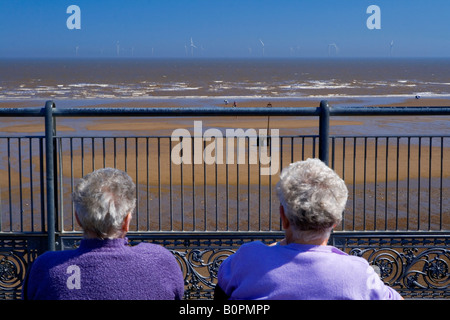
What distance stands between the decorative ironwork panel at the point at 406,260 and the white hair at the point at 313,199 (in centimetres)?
300

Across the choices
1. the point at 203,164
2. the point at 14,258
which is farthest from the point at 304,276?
the point at 203,164

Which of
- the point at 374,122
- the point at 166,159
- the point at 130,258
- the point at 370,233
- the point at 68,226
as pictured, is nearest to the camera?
the point at 130,258

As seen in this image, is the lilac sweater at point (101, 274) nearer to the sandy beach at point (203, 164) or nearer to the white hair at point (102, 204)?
the white hair at point (102, 204)

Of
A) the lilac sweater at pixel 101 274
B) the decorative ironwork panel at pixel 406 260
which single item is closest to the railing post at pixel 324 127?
the decorative ironwork panel at pixel 406 260

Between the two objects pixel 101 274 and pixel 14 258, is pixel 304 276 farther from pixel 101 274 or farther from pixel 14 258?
pixel 14 258

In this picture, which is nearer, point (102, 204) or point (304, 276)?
point (304, 276)

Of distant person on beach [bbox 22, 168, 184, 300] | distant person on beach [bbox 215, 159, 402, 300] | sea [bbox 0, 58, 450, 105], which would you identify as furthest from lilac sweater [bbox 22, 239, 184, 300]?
sea [bbox 0, 58, 450, 105]

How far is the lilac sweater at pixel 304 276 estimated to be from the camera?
8.16ft

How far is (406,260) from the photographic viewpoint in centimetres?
552

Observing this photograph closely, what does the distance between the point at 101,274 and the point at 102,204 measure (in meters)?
0.34
